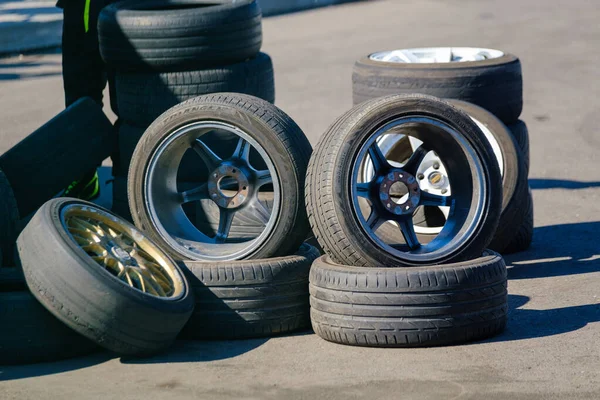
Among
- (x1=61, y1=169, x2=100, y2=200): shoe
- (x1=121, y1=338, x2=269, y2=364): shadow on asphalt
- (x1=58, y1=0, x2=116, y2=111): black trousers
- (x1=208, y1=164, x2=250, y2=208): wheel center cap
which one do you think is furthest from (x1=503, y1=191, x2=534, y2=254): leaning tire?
(x1=58, y1=0, x2=116, y2=111): black trousers

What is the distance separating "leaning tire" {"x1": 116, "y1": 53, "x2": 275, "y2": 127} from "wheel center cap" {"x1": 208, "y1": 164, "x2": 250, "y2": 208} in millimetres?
1141

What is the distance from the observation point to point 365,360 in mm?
5191

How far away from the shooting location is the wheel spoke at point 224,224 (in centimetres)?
630

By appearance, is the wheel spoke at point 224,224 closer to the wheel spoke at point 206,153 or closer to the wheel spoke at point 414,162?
the wheel spoke at point 206,153

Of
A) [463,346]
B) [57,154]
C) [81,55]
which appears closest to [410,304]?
[463,346]

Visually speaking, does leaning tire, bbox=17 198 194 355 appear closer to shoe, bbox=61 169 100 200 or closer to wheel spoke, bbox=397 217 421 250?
wheel spoke, bbox=397 217 421 250

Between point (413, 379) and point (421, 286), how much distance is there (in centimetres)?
55

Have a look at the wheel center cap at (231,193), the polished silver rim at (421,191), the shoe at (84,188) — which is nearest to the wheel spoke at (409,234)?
the polished silver rim at (421,191)

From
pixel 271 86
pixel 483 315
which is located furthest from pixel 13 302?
pixel 271 86

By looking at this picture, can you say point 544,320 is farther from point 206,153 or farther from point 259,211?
point 206,153

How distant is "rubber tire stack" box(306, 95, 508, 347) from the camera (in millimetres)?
5262

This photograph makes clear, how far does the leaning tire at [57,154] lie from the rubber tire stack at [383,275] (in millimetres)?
2583

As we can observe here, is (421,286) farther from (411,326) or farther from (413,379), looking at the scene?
(413,379)

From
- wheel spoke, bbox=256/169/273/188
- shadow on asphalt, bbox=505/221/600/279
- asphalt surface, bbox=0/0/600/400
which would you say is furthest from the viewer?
shadow on asphalt, bbox=505/221/600/279
